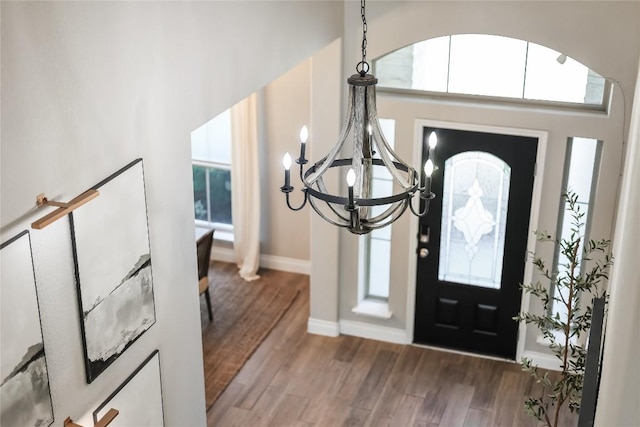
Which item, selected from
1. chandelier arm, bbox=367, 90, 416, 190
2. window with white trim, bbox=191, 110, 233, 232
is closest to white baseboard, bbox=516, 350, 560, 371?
window with white trim, bbox=191, 110, 233, 232

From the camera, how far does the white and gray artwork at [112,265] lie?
372 centimetres

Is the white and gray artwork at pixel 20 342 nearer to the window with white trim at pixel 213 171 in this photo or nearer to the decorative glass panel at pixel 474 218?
the decorative glass panel at pixel 474 218

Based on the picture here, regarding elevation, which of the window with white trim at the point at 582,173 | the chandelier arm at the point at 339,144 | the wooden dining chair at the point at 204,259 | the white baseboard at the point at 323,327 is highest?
the chandelier arm at the point at 339,144

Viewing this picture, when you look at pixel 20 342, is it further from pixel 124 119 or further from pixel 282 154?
pixel 282 154

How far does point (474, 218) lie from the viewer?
6453mm

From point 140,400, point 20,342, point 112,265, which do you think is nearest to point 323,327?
point 140,400

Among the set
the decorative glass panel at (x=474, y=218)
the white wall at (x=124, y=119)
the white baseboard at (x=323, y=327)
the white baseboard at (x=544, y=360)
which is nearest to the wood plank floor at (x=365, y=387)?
the white baseboard at (x=323, y=327)

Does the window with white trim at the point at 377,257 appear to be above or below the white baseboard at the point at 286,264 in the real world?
above

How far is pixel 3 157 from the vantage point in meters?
3.10

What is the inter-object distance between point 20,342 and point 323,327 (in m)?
4.01

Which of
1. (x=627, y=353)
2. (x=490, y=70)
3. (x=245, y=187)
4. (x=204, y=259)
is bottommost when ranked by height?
(x=204, y=259)

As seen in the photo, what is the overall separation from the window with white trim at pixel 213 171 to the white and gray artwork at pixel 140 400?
3.63 metres

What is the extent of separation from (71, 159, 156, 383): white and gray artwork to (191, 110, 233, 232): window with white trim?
12.4 feet

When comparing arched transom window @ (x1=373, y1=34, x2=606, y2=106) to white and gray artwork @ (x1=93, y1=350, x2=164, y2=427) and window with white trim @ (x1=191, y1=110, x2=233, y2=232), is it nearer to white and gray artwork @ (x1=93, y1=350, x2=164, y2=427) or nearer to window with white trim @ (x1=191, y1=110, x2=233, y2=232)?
window with white trim @ (x1=191, y1=110, x2=233, y2=232)
